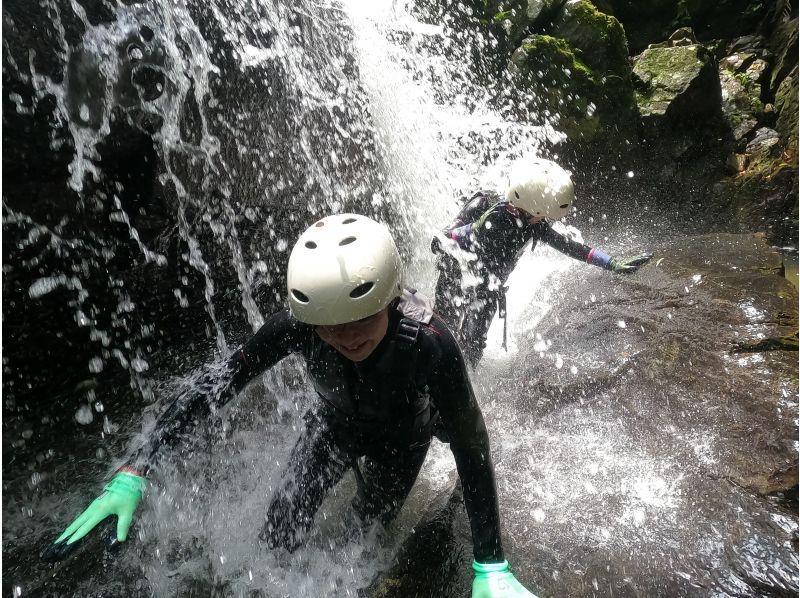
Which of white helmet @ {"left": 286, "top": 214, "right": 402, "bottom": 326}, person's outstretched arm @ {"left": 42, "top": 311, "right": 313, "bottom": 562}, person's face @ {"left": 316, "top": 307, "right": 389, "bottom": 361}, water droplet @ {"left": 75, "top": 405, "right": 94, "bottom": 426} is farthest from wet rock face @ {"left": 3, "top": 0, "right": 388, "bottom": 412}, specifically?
person's face @ {"left": 316, "top": 307, "right": 389, "bottom": 361}

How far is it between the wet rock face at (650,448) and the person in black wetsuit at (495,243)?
0.62 meters

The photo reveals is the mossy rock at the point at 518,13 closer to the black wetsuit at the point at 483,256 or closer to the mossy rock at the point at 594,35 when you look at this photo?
the mossy rock at the point at 594,35

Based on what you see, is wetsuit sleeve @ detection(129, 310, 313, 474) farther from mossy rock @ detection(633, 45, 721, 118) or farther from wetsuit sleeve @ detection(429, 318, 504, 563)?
mossy rock @ detection(633, 45, 721, 118)

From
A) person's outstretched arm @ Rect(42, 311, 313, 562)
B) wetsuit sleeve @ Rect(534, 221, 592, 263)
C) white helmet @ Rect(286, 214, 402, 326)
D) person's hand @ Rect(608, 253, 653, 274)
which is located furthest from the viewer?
person's hand @ Rect(608, 253, 653, 274)

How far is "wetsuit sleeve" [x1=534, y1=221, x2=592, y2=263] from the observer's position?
4.24 meters

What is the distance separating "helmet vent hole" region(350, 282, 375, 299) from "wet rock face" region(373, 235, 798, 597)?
1.62 m

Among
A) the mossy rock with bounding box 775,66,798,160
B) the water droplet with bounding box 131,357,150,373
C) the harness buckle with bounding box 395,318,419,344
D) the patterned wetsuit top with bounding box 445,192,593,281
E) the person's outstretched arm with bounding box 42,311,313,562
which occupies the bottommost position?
the mossy rock with bounding box 775,66,798,160

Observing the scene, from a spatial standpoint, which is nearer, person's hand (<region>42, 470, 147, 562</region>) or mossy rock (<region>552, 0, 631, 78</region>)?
person's hand (<region>42, 470, 147, 562</region>)

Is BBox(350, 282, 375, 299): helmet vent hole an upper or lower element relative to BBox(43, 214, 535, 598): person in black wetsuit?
upper

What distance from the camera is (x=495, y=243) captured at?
163 inches

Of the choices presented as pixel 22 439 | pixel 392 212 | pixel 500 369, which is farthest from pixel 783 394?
pixel 22 439

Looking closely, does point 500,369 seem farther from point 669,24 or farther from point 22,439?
point 669,24

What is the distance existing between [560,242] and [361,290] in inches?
126

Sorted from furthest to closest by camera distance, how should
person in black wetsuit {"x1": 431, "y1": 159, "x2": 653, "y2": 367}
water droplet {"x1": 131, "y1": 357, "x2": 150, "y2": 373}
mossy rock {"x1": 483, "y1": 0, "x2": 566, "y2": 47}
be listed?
mossy rock {"x1": 483, "y1": 0, "x2": 566, "y2": 47} → water droplet {"x1": 131, "y1": 357, "x2": 150, "y2": 373} → person in black wetsuit {"x1": 431, "y1": 159, "x2": 653, "y2": 367}
